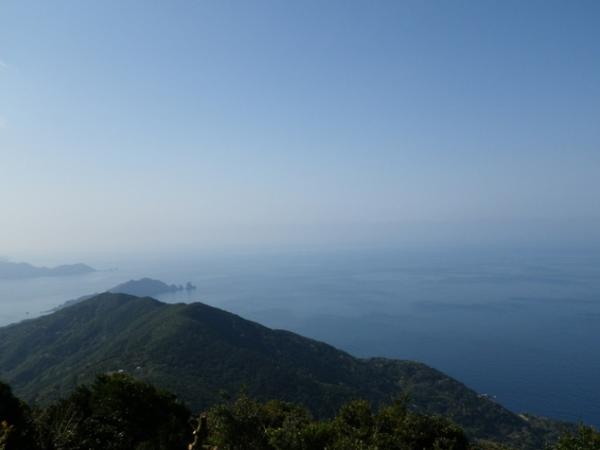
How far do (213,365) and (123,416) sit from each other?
192 ft

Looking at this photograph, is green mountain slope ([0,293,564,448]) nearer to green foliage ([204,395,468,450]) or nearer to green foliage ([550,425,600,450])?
green foliage ([204,395,468,450])

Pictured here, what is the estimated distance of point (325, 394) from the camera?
7506 centimetres

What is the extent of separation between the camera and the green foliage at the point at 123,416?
76.9 ft

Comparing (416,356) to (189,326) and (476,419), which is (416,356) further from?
(189,326)

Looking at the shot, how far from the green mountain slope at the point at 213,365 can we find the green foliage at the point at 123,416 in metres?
28.4

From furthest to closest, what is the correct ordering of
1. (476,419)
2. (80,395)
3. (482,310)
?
(482,310) < (476,419) < (80,395)

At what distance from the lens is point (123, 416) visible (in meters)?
28.9

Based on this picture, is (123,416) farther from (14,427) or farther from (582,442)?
(582,442)

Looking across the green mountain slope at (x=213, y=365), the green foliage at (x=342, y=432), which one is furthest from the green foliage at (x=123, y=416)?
the green mountain slope at (x=213, y=365)

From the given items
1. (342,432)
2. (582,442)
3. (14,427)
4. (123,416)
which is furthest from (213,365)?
(582,442)

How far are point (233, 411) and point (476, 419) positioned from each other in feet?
250

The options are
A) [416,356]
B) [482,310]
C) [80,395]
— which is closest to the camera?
[80,395]

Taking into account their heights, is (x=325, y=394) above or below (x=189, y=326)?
below

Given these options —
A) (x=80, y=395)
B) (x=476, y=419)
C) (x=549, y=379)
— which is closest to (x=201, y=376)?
(x=80, y=395)
